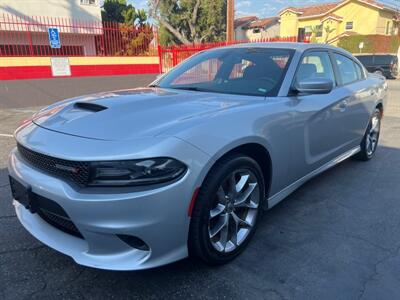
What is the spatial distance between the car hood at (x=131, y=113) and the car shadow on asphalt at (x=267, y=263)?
101cm

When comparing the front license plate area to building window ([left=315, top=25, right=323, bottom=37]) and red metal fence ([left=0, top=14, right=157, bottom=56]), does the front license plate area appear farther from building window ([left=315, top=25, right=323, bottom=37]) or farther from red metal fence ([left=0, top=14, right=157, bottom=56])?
building window ([left=315, top=25, right=323, bottom=37])

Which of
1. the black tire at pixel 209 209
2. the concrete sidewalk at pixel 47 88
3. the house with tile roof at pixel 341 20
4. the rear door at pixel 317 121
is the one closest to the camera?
the black tire at pixel 209 209

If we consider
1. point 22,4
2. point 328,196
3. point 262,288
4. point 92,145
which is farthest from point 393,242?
point 22,4

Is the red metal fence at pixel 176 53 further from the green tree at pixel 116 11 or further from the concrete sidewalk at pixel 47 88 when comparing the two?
the green tree at pixel 116 11

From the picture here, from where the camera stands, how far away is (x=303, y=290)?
91.1 inches

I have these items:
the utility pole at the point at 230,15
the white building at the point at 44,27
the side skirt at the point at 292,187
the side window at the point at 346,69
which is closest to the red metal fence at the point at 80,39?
the white building at the point at 44,27

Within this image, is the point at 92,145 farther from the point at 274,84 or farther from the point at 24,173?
the point at 274,84

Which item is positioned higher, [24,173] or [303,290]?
[24,173]

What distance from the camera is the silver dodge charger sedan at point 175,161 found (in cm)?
197

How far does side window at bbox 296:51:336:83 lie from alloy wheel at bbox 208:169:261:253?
3.82 ft

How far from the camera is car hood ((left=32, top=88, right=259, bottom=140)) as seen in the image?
2164 mm

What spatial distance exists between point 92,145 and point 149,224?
1.83 ft

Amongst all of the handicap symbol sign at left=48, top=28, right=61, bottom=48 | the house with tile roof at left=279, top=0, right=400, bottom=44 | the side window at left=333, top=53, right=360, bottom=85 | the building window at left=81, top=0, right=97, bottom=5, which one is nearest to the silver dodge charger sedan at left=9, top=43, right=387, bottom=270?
the side window at left=333, top=53, right=360, bottom=85

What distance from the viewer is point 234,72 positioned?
3.43 m
